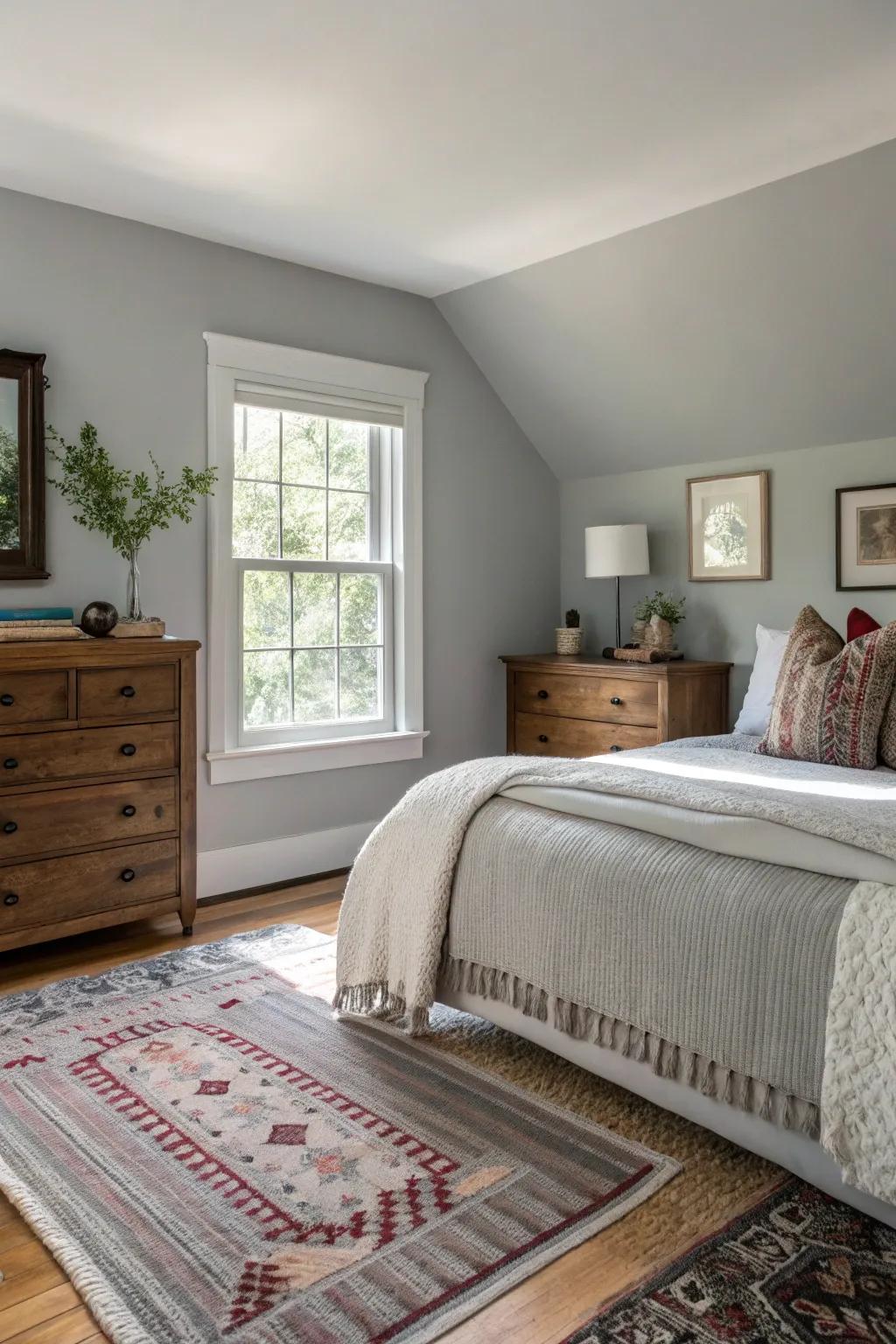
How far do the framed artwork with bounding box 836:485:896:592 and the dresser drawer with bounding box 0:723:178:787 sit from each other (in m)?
2.57

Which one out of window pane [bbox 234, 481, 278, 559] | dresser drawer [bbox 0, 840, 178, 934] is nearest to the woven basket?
window pane [bbox 234, 481, 278, 559]

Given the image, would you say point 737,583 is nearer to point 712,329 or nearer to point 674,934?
point 712,329

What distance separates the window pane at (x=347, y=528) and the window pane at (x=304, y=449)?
121 mm

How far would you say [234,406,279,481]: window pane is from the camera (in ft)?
13.0

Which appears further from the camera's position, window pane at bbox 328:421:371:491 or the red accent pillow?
window pane at bbox 328:421:371:491

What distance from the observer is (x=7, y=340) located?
10.8ft

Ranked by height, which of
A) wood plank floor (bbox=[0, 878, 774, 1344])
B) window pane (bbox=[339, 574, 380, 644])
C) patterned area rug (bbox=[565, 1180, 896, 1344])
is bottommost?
wood plank floor (bbox=[0, 878, 774, 1344])

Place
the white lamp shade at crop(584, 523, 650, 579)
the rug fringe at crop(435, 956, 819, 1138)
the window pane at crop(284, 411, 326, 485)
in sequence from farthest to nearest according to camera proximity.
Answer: the white lamp shade at crop(584, 523, 650, 579), the window pane at crop(284, 411, 326, 485), the rug fringe at crop(435, 956, 819, 1138)

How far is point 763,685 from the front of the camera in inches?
143

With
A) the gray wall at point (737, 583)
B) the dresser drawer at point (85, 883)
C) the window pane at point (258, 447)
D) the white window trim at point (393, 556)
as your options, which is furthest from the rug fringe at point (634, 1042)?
the gray wall at point (737, 583)

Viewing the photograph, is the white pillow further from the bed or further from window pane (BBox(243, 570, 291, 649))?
window pane (BBox(243, 570, 291, 649))

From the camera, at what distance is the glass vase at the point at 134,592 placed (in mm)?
3430

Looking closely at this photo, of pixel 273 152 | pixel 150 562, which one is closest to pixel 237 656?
pixel 150 562

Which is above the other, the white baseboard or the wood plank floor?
the white baseboard
